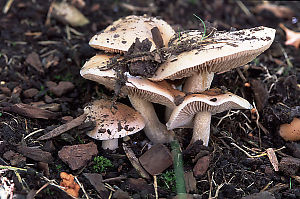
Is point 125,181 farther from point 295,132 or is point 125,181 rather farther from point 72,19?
point 72,19

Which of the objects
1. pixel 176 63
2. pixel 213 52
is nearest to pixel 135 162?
pixel 176 63

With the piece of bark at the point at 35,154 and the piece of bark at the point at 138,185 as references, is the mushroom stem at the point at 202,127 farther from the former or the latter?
the piece of bark at the point at 35,154

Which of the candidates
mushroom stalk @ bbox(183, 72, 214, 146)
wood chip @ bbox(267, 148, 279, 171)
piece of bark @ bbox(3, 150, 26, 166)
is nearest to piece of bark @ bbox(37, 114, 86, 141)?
piece of bark @ bbox(3, 150, 26, 166)

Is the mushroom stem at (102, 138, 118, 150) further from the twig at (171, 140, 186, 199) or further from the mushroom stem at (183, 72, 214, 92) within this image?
the mushroom stem at (183, 72, 214, 92)

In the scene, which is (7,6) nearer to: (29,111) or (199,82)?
(29,111)

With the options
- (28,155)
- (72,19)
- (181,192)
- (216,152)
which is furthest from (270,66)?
(28,155)

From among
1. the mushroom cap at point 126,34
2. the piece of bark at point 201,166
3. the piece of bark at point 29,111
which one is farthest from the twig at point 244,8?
the piece of bark at point 29,111
